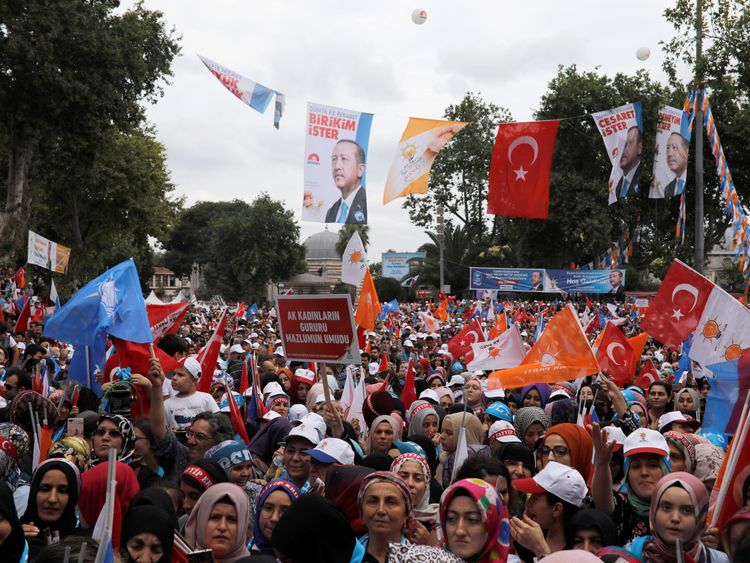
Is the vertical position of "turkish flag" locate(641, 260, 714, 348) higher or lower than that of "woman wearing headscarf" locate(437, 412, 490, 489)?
higher

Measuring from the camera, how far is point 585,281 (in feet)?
116

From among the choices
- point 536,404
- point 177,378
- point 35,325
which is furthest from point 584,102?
point 177,378

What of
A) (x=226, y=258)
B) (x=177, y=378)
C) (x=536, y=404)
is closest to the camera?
(x=177, y=378)

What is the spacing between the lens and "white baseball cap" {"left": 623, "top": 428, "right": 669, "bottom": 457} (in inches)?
191

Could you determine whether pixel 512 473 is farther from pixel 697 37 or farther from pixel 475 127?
pixel 475 127

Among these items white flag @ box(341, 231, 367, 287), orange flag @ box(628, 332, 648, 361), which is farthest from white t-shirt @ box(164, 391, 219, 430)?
white flag @ box(341, 231, 367, 287)

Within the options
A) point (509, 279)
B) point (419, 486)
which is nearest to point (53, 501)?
point (419, 486)

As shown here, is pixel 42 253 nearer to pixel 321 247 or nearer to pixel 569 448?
pixel 569 448

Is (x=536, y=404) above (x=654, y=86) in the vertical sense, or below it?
below

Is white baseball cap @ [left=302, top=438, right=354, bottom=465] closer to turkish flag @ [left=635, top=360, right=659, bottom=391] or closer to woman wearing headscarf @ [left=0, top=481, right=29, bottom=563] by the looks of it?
woman wearing headscarf @ [left=0, top=481, right=29, bottom=563]

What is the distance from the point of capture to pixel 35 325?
16.9 m

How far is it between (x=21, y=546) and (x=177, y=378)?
3387 mm

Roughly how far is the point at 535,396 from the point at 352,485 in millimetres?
5480

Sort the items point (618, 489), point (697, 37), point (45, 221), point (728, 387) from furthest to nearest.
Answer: point (45, 221) < point (697, 37) < point (728, 387) < point (618, 489)
